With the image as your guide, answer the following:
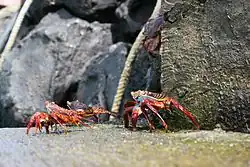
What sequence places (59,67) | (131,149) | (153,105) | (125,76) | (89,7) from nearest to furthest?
(131,149) < (153,105) < (125,76) < (59,67) < (89,7)

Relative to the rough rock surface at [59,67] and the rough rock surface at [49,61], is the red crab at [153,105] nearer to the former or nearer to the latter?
the rough rock surface at [59,67]

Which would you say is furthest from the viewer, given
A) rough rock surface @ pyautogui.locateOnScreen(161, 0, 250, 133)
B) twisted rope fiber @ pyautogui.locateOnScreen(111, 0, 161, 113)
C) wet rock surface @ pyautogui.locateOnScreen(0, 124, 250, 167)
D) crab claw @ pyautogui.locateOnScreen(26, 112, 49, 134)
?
twisted rope fiber @ pyautogui.locateOnScreen(111, 0, 161, 113)

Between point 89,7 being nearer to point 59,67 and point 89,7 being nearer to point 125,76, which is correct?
point 59,67

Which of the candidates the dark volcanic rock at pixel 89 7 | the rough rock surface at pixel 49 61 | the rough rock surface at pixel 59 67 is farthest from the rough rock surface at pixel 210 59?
the dark volcanic rock at pixel 89 7

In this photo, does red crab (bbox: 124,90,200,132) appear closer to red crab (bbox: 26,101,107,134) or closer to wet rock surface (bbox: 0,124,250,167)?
wet rock surface (bbox: 0,124,250,167)

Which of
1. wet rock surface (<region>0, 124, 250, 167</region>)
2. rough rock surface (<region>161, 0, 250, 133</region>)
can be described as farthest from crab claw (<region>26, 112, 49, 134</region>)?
rough rock surface (<region>161, 0, 250, 133</region>)

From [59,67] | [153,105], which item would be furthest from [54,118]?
[59,67]

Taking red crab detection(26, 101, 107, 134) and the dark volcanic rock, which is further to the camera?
the dark volcanic rock
